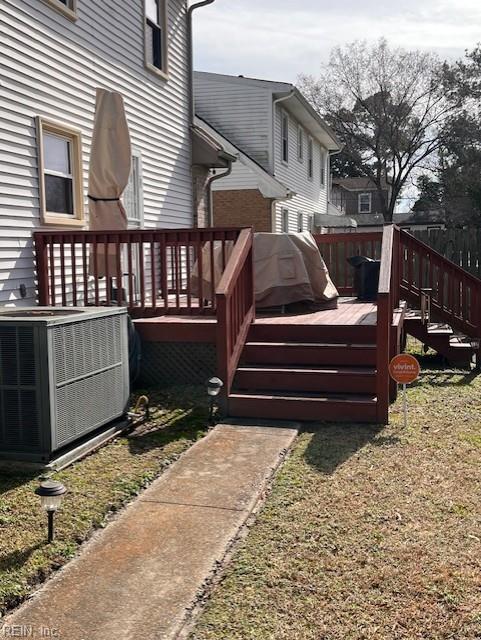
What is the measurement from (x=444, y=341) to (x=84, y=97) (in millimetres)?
5807

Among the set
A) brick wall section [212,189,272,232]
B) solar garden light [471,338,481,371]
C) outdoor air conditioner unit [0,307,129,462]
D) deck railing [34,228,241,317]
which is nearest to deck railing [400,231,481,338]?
solar garden light [471,338,481,371]

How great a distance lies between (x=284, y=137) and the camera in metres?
20.6

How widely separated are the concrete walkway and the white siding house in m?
3.55

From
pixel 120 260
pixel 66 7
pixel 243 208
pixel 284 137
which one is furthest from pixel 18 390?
pixel 284 137

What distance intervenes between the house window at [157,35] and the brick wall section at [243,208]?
8098 mm

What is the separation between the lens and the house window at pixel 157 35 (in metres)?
10.3

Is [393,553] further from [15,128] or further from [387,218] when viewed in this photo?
[387,218]

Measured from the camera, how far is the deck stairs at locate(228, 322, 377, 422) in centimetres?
585

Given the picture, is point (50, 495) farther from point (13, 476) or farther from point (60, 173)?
point (60, 173)

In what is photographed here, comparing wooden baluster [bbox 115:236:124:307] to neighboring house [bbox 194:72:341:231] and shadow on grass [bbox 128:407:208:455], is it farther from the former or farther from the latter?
neighboring house [bbox 194:72:341:231]

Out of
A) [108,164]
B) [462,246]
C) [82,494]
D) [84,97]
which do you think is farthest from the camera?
[462,246]

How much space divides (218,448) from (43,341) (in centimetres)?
164

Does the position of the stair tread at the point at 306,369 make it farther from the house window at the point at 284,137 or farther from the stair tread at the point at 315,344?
the house window at the point at 284,137

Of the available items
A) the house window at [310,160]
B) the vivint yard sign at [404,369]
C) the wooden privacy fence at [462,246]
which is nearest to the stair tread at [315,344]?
the vivint yard sign at [404,369]
